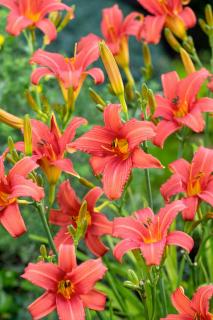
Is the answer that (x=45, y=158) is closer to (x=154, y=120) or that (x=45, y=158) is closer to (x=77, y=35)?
(x=154, y=120)

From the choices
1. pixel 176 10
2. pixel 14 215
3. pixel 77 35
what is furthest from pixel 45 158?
pixel 77 35

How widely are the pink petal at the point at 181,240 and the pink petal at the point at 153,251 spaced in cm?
3

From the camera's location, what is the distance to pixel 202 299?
191cm

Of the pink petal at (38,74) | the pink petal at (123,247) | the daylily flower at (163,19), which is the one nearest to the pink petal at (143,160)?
the pink petal at (123,247)

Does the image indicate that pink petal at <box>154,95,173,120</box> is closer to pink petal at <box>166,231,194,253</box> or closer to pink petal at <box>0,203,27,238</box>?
pink petal at <box>166,231,194,253</box>

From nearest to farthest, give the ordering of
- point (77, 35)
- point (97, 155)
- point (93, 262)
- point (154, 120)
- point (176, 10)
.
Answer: point (93, 262), point (97, 155), point (154, 120), point (176, 10), point (77, 35)

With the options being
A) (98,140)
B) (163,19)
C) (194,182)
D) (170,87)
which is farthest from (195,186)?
(163,19)

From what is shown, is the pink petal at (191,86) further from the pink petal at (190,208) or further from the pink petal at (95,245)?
the pink petal at (95,245)

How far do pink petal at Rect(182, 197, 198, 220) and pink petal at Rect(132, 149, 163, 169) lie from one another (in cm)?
17

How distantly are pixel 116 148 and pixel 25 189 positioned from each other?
32cm

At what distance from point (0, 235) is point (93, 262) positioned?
5.79ft

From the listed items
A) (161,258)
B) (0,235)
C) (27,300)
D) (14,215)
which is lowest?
(27,300)

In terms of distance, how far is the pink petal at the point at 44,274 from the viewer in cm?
186

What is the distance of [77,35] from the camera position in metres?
5.16
